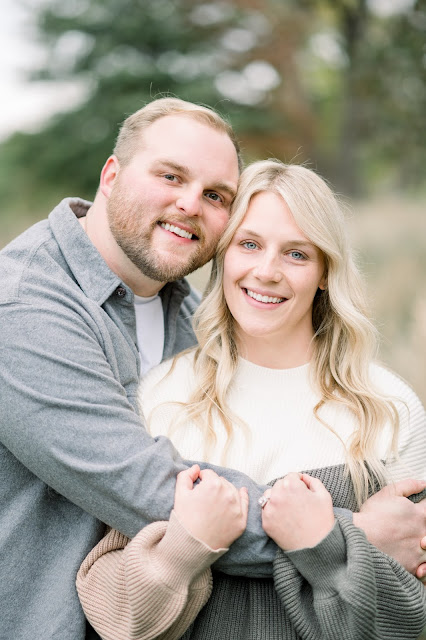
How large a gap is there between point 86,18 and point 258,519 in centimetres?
1620

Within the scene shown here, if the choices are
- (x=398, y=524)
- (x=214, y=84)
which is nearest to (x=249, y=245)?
(x=398, y=524)

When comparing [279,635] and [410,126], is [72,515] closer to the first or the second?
[279,635]

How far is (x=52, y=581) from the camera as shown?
238cm

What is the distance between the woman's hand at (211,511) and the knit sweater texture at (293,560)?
0.27 ft

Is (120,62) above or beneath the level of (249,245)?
beneath

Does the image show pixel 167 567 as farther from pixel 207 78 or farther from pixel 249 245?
pixel 207 78

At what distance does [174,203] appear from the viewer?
2.86 meters

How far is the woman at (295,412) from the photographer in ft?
7.30

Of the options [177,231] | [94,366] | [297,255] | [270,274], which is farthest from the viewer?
[177,231]

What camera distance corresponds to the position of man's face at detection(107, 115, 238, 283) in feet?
9.32

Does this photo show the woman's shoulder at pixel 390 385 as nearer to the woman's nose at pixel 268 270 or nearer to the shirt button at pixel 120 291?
the woman's nose at pixel 268 270

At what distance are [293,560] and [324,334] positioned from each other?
1.08 metres

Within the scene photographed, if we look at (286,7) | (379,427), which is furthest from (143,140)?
(286,7)

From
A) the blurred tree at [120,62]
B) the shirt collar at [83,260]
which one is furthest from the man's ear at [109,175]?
the blurred tree at [120,62]
